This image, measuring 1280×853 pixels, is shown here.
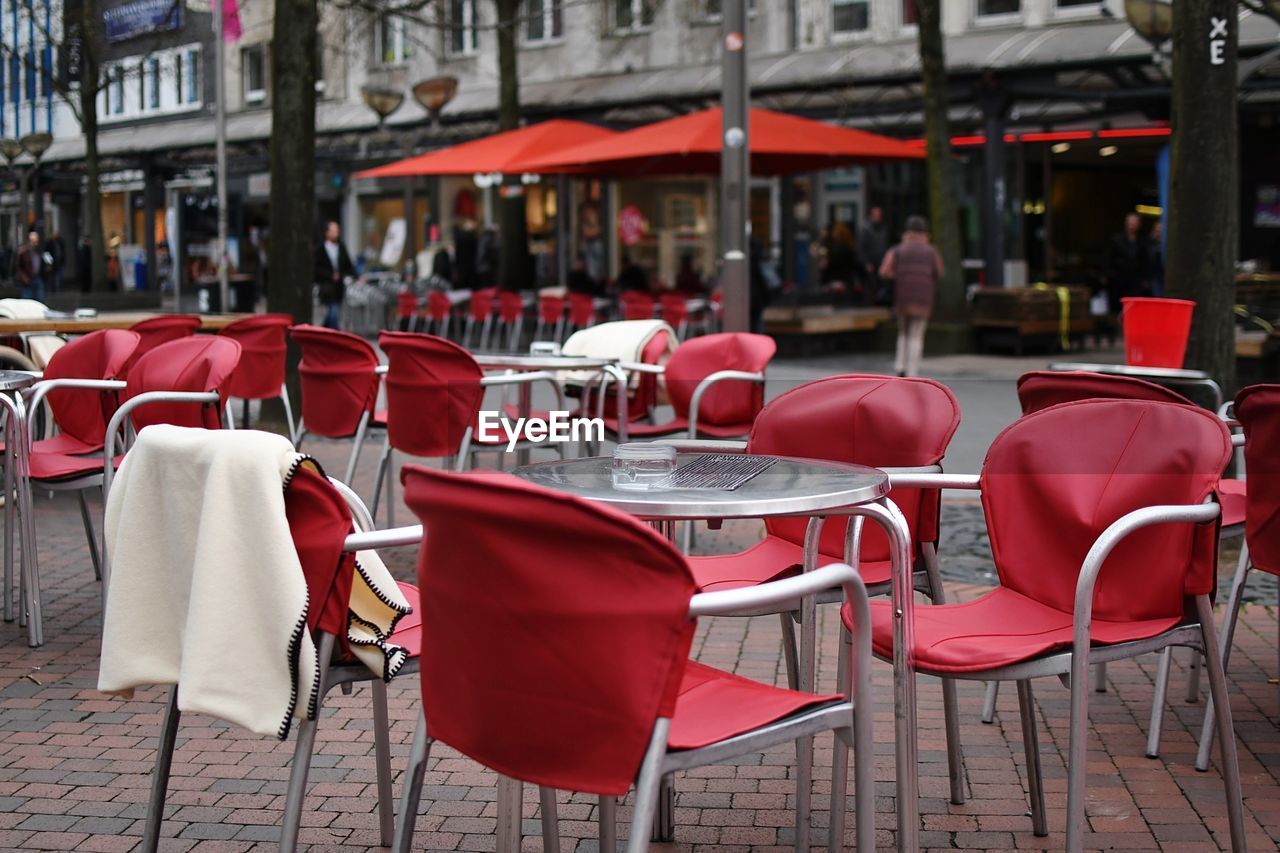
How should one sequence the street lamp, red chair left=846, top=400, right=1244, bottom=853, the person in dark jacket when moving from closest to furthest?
1. red chair left=846, top=400, right=1244, bottom=853
2. the person in dark jacket
3. the street lamp

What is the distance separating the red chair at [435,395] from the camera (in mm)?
6879

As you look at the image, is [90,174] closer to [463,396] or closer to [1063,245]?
[1063,245]

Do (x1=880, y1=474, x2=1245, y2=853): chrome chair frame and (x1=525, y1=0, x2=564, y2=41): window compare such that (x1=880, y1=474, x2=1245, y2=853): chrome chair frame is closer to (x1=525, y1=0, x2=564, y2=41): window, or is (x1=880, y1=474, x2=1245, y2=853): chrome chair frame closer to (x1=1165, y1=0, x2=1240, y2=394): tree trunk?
(x1=1165, y1=0, x2=1240, y2=394): tree trunk

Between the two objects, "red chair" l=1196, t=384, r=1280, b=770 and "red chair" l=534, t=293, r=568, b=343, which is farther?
"red chair" l=534, t=293, r=568, b=343

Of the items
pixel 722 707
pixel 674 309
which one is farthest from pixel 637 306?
pixel 722 707

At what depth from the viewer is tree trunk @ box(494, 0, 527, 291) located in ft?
74.5

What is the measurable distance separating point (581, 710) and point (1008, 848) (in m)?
1.73

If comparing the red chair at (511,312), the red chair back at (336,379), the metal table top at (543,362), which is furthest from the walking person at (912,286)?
the red chair back at (336,379)

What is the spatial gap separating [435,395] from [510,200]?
16553mm

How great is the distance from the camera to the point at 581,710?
246cm

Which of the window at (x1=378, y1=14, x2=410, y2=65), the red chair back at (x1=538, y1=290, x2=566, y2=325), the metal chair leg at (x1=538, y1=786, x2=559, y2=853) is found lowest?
the metal chair leg at (x1=538, y1=786, x2=559, y2=853)

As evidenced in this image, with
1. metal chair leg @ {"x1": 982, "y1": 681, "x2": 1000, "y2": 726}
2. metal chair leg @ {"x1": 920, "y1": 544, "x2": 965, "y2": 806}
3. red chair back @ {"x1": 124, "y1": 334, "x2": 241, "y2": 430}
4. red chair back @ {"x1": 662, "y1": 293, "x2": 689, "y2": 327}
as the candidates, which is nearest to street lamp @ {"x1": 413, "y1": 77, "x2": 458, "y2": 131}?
red chair back @ {"x1": 662, "y1": 293, "x2": 689, "y2": 327}

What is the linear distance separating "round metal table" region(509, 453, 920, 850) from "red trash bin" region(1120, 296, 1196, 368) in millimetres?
4384

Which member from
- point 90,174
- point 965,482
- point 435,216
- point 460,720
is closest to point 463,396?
point 965,482
